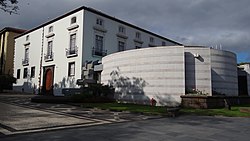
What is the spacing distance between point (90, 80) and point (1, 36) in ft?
97.0

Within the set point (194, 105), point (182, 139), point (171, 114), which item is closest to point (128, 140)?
point (182, 139)


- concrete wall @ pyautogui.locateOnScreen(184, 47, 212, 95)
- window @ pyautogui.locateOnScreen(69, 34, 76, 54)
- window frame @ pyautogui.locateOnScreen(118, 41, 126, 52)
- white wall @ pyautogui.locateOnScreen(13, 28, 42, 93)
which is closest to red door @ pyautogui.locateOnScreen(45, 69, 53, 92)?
white wall @ pyautogui.locateOnScreen(13, 28, 42, 93)

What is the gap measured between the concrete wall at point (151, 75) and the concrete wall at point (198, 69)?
0.57 m

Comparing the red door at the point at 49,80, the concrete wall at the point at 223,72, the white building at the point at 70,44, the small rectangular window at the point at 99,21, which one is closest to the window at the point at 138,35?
the white building at the point at 70,44

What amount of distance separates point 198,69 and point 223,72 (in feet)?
7.68

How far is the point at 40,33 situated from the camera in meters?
31.7

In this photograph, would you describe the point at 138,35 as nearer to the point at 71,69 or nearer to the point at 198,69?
the point at 71,69

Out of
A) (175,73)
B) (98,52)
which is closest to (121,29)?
(98,52)

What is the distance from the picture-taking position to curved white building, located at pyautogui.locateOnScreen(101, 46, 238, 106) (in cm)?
1655

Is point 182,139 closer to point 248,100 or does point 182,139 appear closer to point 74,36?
point 248,100

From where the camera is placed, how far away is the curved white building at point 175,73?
16.5 metres

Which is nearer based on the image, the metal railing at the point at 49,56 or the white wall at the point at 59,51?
the white wall at the point at 59,51

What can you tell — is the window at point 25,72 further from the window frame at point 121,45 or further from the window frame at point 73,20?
the window frame at point 121,45

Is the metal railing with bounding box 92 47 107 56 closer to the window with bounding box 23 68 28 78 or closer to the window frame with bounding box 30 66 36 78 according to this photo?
the window frame with bounding box 30 66 36 78
